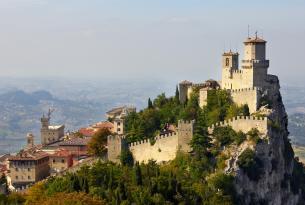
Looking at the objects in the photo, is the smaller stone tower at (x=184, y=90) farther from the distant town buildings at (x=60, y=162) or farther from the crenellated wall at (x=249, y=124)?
the distant town buildings at (x=60, y=162)

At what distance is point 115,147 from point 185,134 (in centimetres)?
727

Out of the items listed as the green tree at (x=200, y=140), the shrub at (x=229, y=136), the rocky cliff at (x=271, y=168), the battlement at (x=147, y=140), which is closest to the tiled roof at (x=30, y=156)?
the battlement at (x=147, y=140)

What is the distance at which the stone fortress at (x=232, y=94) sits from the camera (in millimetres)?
61438

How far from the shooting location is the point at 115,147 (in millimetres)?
64500

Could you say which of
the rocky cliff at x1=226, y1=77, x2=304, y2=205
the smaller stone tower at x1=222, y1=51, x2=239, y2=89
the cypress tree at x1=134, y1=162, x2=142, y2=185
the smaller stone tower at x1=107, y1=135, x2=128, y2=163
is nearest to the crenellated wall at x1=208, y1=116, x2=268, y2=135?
the rocky cliff at x1=226, y1=77, x2=304, y2=205

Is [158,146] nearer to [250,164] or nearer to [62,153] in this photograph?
[250,164]

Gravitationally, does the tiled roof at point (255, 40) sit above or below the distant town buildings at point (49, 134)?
above

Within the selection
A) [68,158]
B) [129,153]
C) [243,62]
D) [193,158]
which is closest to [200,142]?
[193,158]

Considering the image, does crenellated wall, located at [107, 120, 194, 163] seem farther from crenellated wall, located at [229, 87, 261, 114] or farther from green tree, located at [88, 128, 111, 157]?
crenellated wall, located at [229, 87, 261, 114]

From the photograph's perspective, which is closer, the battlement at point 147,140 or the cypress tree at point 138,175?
the cypress tree at point 138,175

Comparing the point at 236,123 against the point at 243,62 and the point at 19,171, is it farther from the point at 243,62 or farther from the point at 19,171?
the point at 19,171

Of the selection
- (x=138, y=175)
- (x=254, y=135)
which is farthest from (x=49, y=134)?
(x=138, y=175)

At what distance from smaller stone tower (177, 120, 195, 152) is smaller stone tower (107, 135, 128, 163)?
598 cm

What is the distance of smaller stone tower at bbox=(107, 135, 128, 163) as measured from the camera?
64.4 metres
